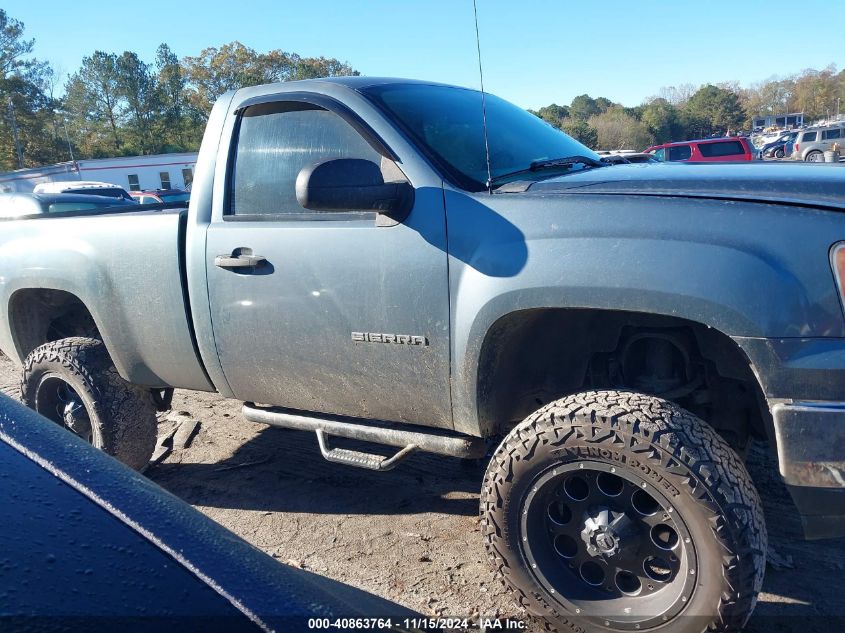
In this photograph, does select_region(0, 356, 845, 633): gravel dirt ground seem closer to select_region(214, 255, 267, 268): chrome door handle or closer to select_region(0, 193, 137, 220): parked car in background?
select_region(214, 255, 267, 268): chrome door handle

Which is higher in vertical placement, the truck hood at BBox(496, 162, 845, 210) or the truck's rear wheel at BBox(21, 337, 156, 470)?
the truck hood at BBox(496, 162, 845, 210)

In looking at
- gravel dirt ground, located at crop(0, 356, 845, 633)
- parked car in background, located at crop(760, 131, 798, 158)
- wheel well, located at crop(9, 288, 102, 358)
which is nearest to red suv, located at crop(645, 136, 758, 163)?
parked car in background, located at crop(760, 131, 798, 158)

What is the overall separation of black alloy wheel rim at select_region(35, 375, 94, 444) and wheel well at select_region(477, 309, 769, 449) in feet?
8.33

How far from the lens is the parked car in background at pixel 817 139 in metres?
32.4

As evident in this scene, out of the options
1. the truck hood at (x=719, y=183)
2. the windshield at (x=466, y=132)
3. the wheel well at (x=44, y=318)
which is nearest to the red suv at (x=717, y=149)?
the windshield at (x=466, y=132)

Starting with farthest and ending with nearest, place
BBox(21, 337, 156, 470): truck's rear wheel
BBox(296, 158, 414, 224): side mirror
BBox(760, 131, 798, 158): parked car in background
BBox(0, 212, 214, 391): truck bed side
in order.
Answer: BBox(760, 131, 798, 158): parked car in background → BBox(21, 337, 156, 470): truck's rear wheel → BBox(0, 212, 214, 391): truck bed side → BBox(296, 158, 414, 224): side mirror

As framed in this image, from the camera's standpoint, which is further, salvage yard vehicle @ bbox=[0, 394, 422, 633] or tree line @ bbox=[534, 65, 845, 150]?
tree line @ bbox=[534, 65, 845, 150]

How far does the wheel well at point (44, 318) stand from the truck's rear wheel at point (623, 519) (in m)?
2.99

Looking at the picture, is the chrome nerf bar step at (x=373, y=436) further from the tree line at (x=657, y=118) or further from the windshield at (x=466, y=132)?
the tree line at (x=657, y=118)

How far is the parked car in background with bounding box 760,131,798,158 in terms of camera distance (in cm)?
3578

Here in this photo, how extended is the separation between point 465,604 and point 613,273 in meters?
1.48

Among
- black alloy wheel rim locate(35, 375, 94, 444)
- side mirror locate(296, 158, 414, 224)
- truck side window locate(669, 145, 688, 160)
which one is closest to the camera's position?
side mirror locate(296, 158, 414, 224)

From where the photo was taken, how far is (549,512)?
2576mm

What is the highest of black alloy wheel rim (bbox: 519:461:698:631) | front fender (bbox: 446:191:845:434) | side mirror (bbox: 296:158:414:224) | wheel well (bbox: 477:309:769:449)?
side mirror (bbox: 296:158:414:224)
